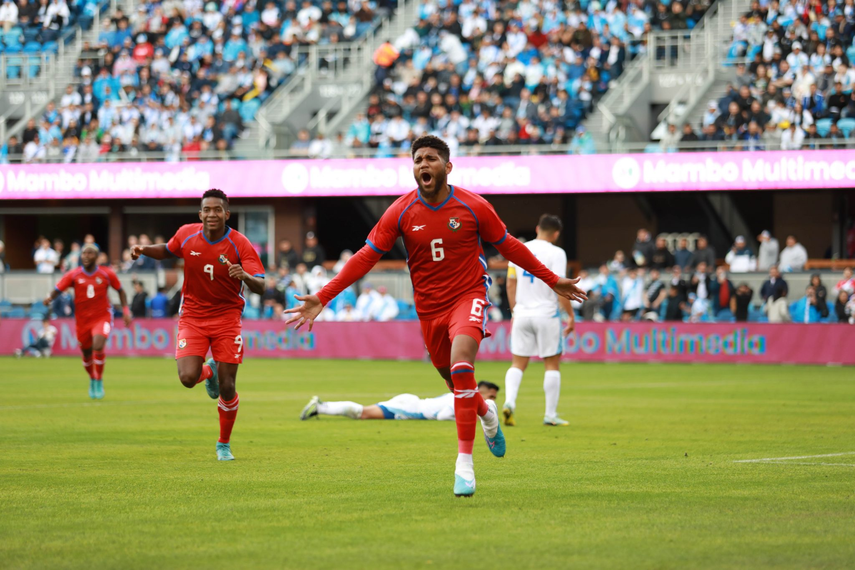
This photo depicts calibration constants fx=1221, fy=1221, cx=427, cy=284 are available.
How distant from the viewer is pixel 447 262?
883 cm

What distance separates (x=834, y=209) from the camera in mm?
33875

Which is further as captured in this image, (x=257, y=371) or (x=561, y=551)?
(x=257, y=371)

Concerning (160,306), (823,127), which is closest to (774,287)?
(823,127)

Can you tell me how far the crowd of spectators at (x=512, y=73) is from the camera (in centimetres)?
3369

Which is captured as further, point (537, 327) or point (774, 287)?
point (774, 287)

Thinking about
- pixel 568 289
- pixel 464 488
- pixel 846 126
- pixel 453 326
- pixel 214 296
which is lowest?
pixel 464 488

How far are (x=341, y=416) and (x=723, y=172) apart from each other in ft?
61.5

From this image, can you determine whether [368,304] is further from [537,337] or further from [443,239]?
[443,239]

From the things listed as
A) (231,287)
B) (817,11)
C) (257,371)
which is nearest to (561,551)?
(231,287)

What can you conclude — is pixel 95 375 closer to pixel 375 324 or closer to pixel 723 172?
pixel 375 324

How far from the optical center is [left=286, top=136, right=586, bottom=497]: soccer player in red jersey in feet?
27.8

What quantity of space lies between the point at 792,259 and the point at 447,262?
23055 mm

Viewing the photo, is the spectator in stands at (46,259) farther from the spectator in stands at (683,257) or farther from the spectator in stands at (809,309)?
the spectator in stands at (809,309)

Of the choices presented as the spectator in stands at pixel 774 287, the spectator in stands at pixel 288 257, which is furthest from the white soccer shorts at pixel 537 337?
the spectator in stands at pixel 288 257
